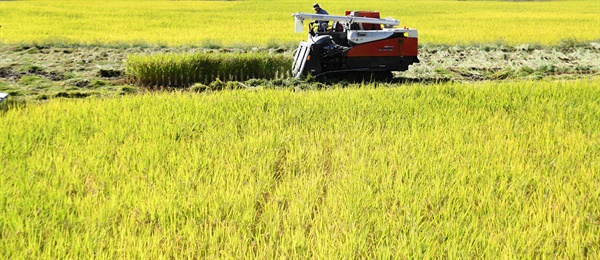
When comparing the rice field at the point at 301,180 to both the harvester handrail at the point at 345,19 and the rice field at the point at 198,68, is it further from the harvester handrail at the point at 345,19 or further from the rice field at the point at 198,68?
the rice field at the point at 198,68

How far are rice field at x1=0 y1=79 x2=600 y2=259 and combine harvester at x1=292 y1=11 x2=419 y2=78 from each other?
316 centimetres

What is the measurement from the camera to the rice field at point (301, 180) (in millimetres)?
2541

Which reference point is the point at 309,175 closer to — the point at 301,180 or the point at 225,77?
the point at 301,180

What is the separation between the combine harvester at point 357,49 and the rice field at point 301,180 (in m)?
3.16

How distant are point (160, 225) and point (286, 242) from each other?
686 mm

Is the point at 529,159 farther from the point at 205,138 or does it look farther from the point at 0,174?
the point at 0,174

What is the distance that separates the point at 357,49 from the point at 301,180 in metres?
5.68

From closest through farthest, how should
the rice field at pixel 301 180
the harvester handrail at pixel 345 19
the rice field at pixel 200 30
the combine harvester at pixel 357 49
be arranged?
the rice field at pixel 301 180, the harvester handrail at pixel 345 19, the combine harvester at pixel 357 49, the rice field at pixel 200 30

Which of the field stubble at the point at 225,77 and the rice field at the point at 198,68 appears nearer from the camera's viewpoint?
the field stubble at the point at 225,77

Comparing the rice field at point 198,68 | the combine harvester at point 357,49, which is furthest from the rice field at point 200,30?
the combine harvester at point 357,49

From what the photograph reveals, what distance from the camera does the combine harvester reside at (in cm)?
880

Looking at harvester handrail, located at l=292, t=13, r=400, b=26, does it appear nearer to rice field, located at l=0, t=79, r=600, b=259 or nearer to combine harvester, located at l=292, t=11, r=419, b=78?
combine harvester, located at l=292, t=11, r=419, b=78

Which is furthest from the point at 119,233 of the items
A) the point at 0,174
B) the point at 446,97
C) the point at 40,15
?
the point at 40,15

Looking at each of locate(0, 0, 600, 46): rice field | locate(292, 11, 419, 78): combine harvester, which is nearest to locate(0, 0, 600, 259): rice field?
locate(292, 11, 419, 78): combine harvester
